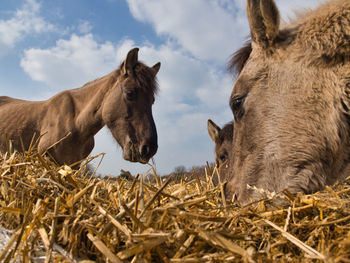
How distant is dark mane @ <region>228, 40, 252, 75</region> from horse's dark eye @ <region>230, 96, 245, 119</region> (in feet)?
2.31

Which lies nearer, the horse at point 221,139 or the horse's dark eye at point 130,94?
the horse at point 221,139

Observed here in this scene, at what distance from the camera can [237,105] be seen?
224 centimetres

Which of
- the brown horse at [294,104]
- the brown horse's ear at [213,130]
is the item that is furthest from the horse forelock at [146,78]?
the brown horse at [294,104]

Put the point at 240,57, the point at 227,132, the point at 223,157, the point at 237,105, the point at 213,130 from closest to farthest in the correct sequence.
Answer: the point at 237,105 → the point at 240,57 → the point at 223,157 → the point at 227,132 → the point at 213,130

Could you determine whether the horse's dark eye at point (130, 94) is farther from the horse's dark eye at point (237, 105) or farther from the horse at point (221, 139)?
the horse's dark eye at point (237, 105)

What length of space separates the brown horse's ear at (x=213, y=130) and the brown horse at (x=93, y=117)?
129cm

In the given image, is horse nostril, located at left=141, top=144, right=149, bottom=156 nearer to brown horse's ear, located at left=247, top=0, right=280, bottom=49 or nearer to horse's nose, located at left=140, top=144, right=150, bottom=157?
horse's nose, located at left=140, top=144, right=150, bottom=157

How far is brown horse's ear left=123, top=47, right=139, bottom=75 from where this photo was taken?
5492 mm

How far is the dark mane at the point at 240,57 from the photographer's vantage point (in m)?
2.68

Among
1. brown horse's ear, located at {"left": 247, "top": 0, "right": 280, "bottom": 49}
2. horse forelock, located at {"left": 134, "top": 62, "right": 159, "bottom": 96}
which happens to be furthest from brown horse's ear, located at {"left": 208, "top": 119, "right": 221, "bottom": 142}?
brown horse's ear, located at {"left": 247, "top": 0, "right": 280, "bottom": 49}

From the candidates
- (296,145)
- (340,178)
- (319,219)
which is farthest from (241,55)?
(319,219)

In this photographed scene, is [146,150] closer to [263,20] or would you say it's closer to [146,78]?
[146,78]

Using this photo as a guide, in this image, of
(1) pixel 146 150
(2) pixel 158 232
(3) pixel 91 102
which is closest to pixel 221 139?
(1) pixel 146 150

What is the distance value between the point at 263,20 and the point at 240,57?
665 millimetres
